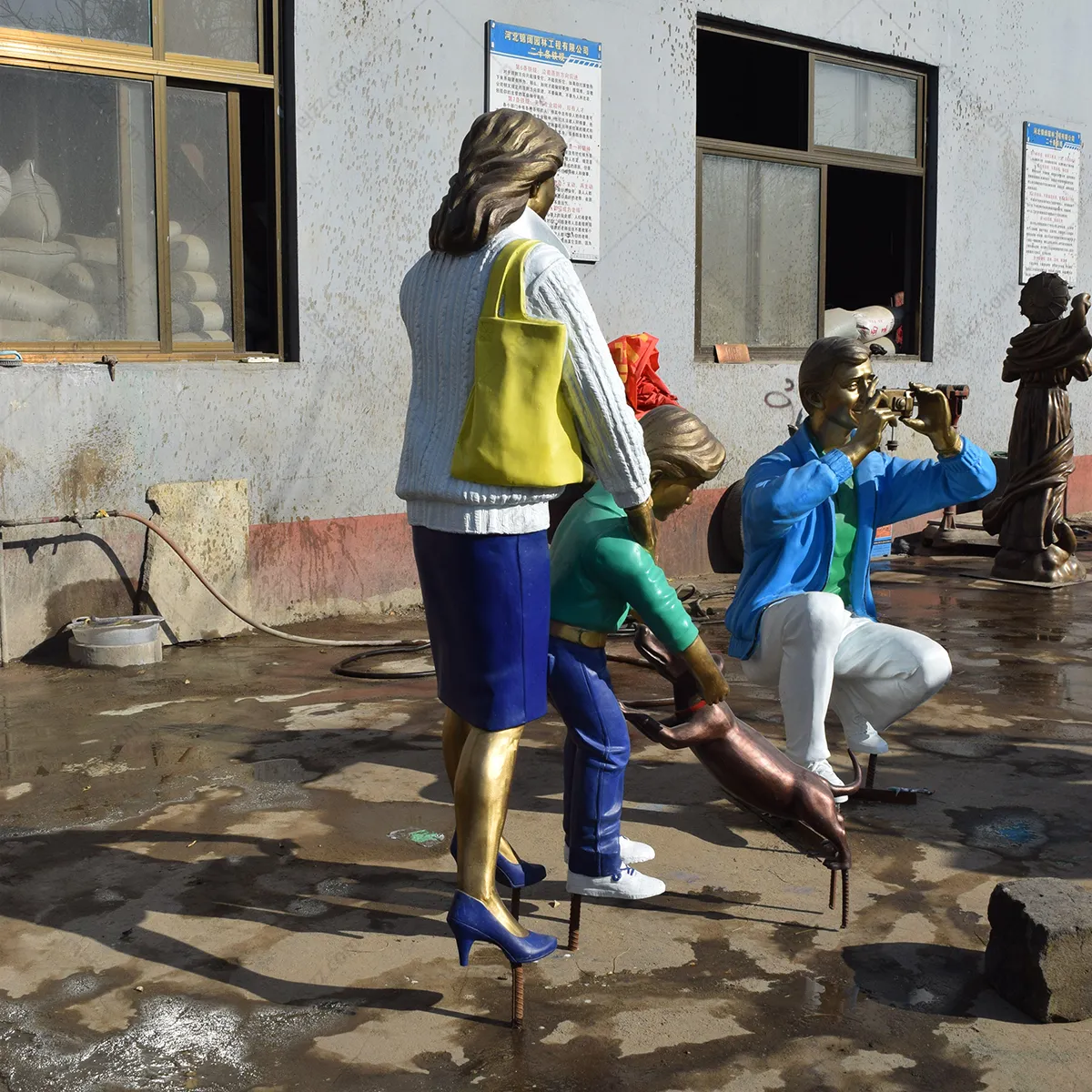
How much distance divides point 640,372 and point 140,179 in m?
2.61

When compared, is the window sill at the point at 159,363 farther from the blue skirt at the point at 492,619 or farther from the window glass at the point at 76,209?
the blue skirt at the point at 492,619

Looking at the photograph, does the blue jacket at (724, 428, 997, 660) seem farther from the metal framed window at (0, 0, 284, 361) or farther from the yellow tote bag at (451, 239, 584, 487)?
the metal framed window at (0, 0, 284, 361)

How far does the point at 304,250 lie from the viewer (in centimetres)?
724

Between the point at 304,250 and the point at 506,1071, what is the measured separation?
5.25 metres

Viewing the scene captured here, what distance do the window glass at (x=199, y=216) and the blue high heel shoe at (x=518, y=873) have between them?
442cm

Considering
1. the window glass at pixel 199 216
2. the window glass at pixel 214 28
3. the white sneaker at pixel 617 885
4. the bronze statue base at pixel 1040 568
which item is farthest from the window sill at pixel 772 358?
the white sneaker at pixel 617 885

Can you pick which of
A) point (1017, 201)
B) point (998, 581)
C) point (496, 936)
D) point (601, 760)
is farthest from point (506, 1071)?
point (1017, 201)

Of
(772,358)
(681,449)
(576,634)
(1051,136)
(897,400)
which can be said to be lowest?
(576,634)

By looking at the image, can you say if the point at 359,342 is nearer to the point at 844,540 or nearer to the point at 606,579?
the point at 844,540

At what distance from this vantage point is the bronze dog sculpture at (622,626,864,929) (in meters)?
3.51

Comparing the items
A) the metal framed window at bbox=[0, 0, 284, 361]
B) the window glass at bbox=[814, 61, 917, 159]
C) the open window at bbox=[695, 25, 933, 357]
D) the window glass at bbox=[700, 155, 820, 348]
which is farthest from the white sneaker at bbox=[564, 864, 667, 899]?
the window glass at bbox=[814, 61, 917, 159]

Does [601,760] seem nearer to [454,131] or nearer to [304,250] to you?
[304,250]

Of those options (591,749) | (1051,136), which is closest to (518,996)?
(591,749)

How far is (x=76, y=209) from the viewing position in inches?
268
